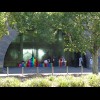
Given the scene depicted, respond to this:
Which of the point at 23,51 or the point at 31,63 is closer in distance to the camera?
the point at 31,63

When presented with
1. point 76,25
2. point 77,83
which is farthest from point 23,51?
point 77,83

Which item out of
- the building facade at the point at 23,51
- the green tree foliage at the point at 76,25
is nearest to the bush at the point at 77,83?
the green tree foliage at the point at 76,25

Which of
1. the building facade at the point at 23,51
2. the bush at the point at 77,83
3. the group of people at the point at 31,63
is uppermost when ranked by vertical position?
the building facade at the point at 23,51

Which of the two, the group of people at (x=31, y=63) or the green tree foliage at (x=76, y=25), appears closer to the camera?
the green tree foliage at (x=76, y=25)

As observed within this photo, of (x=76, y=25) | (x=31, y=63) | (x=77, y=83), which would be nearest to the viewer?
(x=77, y=83)

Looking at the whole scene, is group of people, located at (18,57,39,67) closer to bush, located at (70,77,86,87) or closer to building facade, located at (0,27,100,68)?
building facade, located at (0,27,100,68)

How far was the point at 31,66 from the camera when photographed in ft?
128

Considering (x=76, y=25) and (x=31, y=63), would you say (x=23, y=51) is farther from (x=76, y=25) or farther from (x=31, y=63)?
(x=76, y=25)

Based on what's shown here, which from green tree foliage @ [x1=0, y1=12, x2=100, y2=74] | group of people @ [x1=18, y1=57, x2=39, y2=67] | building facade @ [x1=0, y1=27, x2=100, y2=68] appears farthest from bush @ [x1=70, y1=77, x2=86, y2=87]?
building facade @ [x1=0, y1=27, x2=100, y2=68]

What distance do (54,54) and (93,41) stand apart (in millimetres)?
18928

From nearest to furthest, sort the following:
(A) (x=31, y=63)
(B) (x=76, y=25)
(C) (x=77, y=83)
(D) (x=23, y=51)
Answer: (C) (x=77, y=83), (B) (x=76, y=25), (A) (x=31, y=63), (D) (x=23, y=51)

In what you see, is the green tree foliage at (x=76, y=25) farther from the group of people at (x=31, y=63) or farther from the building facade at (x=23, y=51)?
the building facade at (x=23, y=51)
